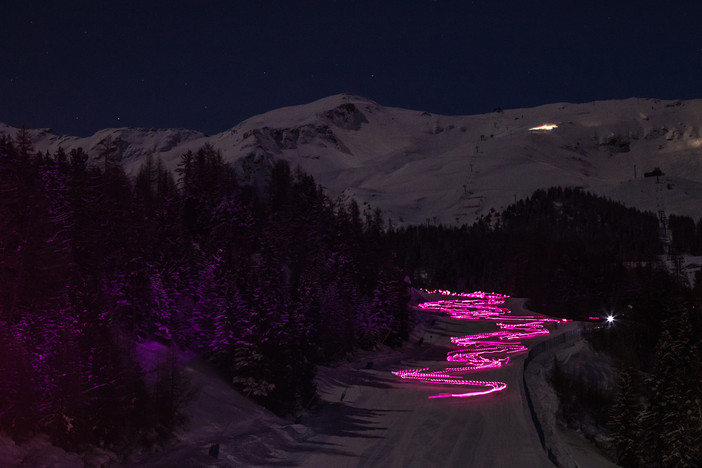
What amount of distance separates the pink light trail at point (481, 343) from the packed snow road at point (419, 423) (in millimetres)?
564

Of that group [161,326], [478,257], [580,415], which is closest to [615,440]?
[580,415]

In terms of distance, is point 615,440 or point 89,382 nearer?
point 89,382

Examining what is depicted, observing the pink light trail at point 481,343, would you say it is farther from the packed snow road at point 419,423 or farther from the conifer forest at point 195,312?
the conifer forest at point 195,312

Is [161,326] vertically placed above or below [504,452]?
above

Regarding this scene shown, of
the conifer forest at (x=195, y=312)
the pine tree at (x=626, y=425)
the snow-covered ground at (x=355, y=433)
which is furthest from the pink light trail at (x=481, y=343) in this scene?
the pine tree at (x=626, y=425)

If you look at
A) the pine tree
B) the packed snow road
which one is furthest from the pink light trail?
the pine tree

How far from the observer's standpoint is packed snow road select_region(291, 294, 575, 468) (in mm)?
24828

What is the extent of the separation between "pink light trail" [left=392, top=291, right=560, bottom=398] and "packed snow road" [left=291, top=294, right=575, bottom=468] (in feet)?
1.85

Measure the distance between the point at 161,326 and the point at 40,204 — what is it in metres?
11.8

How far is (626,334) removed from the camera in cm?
6806

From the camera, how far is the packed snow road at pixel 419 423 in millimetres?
24828

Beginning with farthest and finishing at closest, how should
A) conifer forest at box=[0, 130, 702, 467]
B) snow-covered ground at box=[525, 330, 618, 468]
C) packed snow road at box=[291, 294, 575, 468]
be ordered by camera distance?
1. snow-covered ground at box=[525, 330, 618, 468]
2. packed snow road at box=[291, 294, 575, 468]
3. conifer forest at box=[0, 130, 702, 467]

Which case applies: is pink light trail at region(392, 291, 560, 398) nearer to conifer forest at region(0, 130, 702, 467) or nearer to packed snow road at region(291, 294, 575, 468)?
packed snow road at region(291, 294, 575, 468)

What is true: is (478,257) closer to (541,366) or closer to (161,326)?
(541,366)
